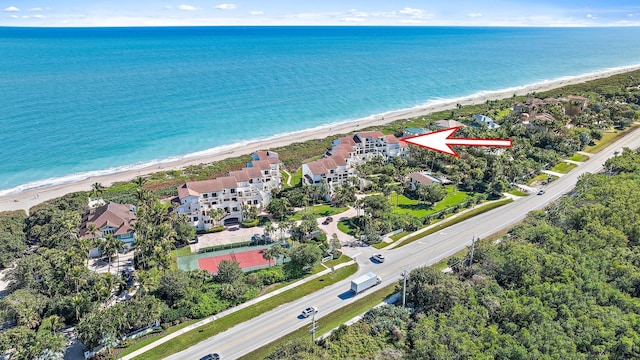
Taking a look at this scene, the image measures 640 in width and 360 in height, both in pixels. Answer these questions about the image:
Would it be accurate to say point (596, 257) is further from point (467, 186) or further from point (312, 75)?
point (312, 75)

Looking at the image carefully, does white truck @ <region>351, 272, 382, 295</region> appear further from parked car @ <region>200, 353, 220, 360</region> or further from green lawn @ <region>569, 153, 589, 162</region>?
green lawn @ <region>569, 153, 589, 162</region>

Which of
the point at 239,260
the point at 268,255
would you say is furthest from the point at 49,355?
the point at 268,255

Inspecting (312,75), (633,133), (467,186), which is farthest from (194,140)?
(633,133)

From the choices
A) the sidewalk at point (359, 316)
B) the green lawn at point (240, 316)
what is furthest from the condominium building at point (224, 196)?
the sidewalk at point (359, 316)

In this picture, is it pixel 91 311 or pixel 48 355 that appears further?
pixel 91 311

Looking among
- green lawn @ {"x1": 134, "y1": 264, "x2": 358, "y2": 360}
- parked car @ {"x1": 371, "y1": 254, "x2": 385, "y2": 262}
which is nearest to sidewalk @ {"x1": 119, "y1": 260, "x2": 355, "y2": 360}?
green lawn @ {"x1": 134, "y1": 264, "x2": 358, "y2": 360}
